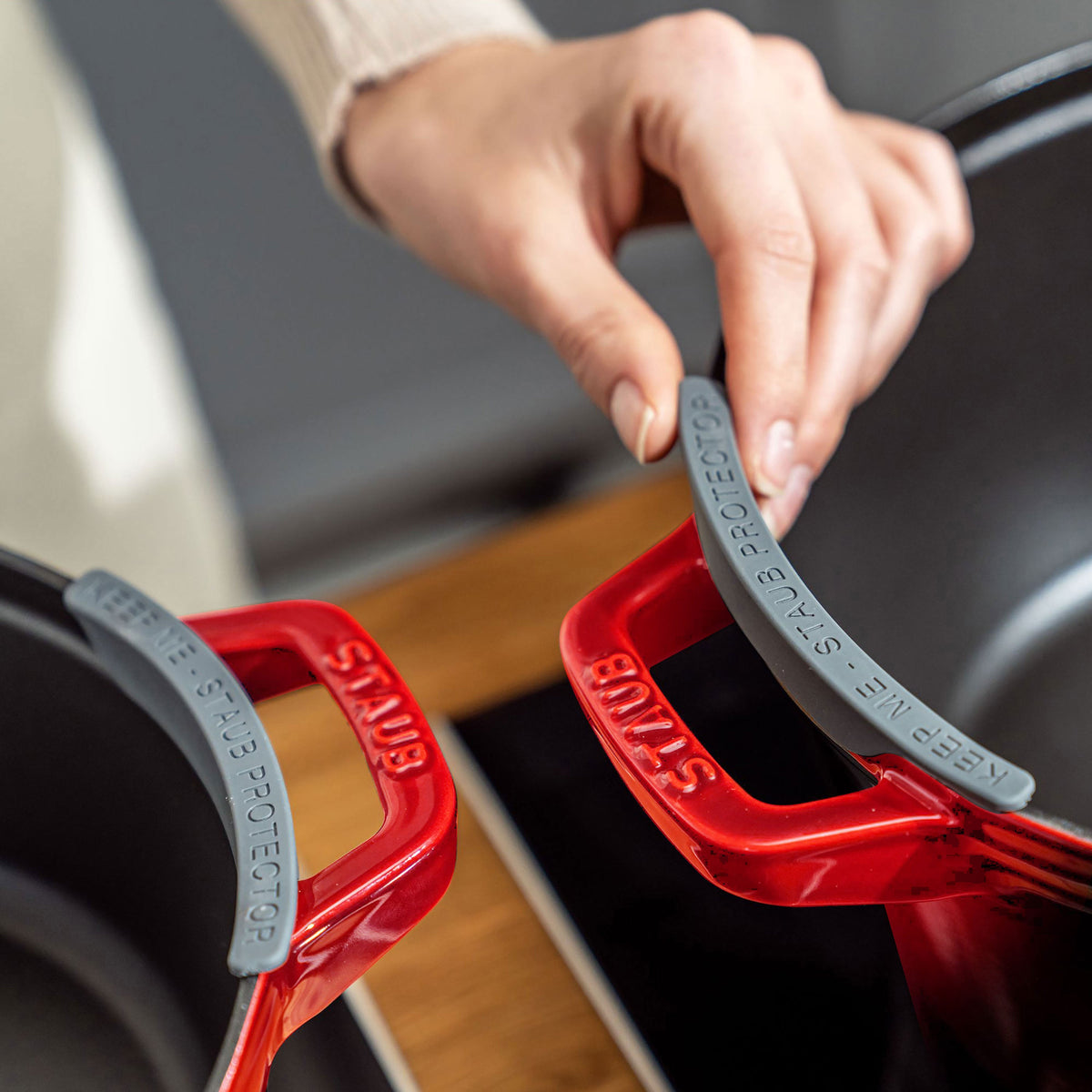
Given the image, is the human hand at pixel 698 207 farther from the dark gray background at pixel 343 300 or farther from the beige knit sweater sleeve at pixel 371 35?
the dark gray background at pixel 343 300

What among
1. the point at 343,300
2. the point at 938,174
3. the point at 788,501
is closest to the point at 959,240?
the point at 938,174

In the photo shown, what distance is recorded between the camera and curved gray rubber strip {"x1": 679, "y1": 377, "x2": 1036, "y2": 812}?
0.20 m

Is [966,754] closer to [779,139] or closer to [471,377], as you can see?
[779,139]

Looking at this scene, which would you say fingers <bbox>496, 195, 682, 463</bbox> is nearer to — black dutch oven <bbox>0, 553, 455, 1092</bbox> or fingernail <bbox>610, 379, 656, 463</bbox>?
fingernail <bbox>610, 379, 656, 463</bbox>

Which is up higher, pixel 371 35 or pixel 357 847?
pixel 371 35

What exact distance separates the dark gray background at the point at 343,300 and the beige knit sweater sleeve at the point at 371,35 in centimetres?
39

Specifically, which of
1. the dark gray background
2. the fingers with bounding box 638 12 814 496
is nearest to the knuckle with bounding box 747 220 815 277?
the fingers with bounding box 638 12 814 496

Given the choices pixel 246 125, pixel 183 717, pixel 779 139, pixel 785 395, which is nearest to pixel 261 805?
pixel 183 717

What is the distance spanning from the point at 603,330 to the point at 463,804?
0.18 meters

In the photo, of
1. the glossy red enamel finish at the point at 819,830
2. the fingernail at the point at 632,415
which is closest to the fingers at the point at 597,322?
the fingernail at the point at 632,415

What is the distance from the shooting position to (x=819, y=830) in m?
0.21

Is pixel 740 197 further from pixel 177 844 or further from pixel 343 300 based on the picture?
pixel 343 300

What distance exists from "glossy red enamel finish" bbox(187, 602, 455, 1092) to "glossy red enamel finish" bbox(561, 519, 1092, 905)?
4cm

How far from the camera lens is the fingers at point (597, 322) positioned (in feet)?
1.08
